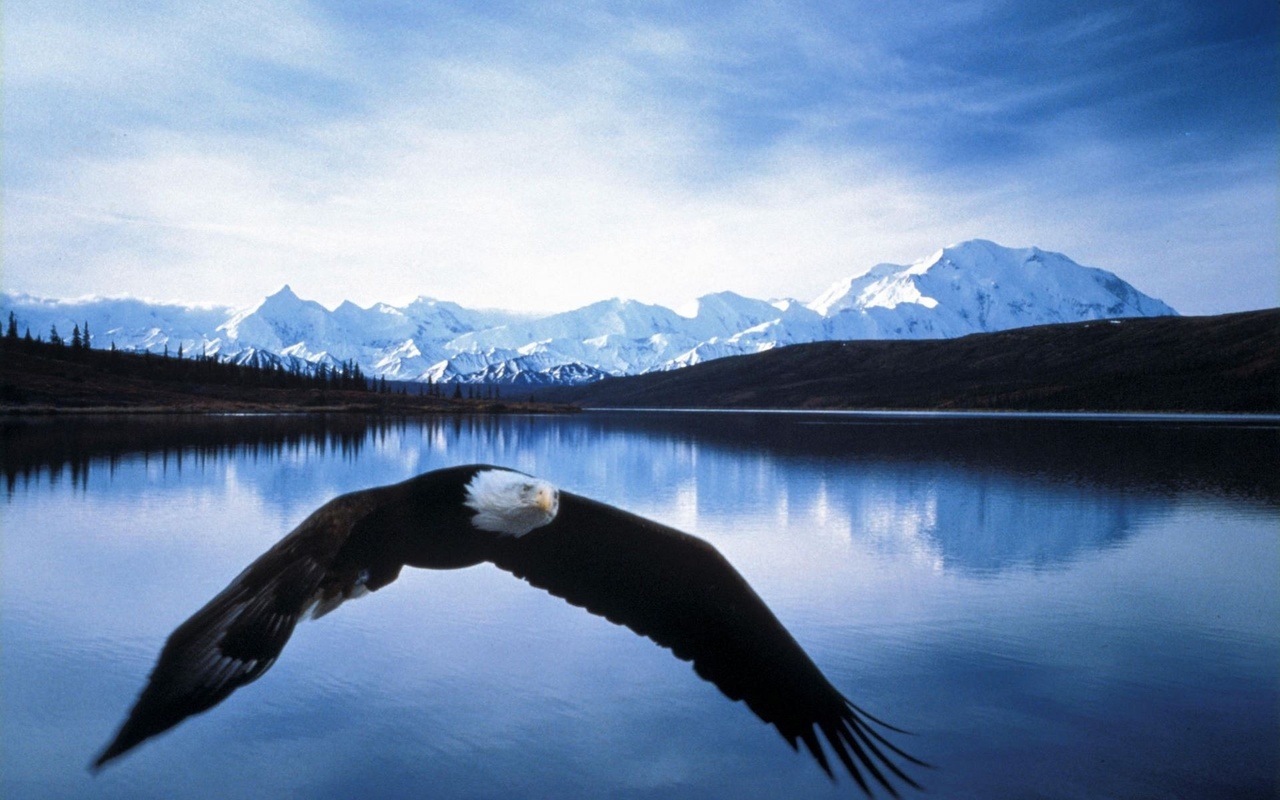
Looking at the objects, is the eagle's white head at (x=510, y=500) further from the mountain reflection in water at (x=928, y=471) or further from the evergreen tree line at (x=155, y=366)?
the evergreen tree line at (x=155, y=366)

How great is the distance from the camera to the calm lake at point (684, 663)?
6582 millimetres

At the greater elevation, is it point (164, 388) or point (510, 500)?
point (510, 500)

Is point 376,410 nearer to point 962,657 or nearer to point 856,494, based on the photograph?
point 856,494

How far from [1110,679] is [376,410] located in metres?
98.5

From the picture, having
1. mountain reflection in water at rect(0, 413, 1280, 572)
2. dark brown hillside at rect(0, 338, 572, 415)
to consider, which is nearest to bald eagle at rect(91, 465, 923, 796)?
mountain reflection in water at rect(0, 413, 1280, 572)

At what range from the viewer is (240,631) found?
381cm

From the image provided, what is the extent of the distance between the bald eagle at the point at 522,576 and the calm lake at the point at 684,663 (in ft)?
7.40

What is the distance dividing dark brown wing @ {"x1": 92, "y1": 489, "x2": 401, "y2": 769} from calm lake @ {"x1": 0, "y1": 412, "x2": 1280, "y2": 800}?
2.74 metres

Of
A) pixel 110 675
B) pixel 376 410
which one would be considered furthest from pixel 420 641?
pixel 376 410

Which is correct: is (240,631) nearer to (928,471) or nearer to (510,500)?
(510,500)

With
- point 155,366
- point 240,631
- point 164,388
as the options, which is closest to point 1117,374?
point 164,388

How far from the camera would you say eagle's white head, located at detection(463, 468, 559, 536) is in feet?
14.0

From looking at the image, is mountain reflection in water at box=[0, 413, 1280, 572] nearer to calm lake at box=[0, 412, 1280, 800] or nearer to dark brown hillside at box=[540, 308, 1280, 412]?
calm lake at box=[0, 412, 1280, 800]

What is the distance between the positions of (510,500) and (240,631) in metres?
1.39
